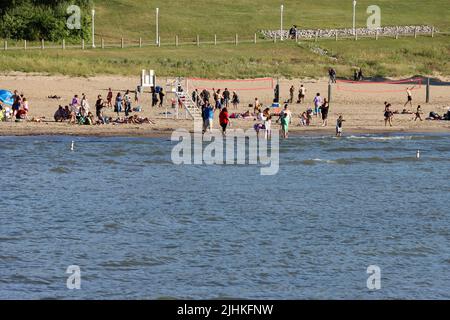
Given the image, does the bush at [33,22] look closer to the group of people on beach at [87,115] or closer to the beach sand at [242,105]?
the beach sand at [242,105]

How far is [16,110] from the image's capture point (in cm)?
5516

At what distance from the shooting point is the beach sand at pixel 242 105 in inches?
2114

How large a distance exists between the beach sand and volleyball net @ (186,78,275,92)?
0.88 m

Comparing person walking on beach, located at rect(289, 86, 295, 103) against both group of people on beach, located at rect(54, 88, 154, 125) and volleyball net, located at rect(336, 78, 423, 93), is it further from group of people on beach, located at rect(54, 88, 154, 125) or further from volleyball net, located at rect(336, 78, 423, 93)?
group of people on beach, located at rect(54, 88, 154, 125)

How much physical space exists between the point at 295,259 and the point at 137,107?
98.4ft

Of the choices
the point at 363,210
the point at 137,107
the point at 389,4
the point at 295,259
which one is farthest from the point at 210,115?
the point at 389,4

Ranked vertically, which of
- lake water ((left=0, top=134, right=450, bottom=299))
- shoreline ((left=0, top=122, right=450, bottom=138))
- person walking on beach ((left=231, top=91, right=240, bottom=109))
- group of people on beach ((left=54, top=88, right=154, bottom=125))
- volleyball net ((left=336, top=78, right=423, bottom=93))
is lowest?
lake water ((left=0, top=134, right=450, bottom=299))

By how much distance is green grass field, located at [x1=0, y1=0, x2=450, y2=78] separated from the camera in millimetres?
75750

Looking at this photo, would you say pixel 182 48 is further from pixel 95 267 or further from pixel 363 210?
pixel 95 267

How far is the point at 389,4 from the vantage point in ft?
400

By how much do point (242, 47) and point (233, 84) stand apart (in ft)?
66.1

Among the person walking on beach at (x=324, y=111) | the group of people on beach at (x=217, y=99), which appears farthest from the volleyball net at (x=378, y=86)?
the person walking on beach at (x=324, y=111)

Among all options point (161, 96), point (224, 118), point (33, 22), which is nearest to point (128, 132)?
point (224, 118)

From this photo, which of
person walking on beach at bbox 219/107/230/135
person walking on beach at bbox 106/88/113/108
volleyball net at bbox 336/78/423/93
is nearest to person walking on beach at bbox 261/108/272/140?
person walking on beach at bbox 219/107/230/135
